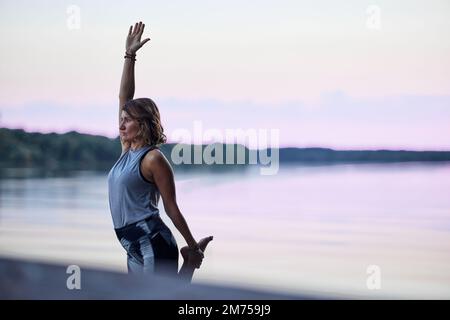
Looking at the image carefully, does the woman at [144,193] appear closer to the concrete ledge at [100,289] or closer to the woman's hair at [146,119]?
the woman's hair at [146,119]

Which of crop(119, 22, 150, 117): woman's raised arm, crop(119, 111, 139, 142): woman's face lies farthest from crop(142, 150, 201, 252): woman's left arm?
crop(119, 22, 150, 117): woman's raised arm

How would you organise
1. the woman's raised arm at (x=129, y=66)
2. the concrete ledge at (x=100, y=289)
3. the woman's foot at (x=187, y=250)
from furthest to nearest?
1. the concrete ledge at (x=100, y=289)
2. the woman's raised arm at (x=129, y=66)
3. the woman's foot at (x=187, y=250)

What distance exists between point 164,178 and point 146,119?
228mm

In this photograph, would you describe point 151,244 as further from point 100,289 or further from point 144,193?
point 100,289

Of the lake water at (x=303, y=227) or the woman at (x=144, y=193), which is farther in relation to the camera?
the lake water at (x=303, y=227)

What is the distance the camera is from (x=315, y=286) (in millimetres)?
3656

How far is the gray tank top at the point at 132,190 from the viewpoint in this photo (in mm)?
2822

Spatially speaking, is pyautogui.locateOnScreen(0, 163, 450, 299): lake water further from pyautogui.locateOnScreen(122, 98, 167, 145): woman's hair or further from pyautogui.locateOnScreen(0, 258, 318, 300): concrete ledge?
pyautogui.locateOnScreen(122, 98, 167, 145): woman's hair

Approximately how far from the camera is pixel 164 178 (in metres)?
2.81

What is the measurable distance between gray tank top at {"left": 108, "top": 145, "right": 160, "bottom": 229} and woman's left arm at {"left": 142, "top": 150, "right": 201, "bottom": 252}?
0.03 m

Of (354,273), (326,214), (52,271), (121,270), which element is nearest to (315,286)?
(354,273)

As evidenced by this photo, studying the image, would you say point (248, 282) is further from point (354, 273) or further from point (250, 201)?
point (250, 201)

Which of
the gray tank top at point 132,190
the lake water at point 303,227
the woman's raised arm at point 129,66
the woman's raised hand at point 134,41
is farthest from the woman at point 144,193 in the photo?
the lake water at point 303,227
